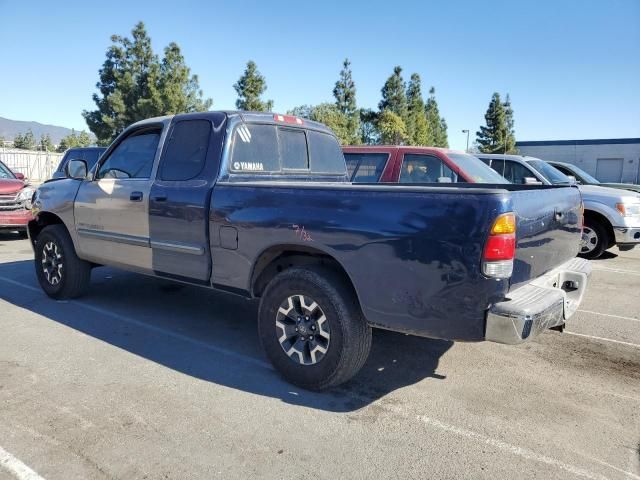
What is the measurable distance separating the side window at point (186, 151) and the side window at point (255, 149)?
27 centimetres

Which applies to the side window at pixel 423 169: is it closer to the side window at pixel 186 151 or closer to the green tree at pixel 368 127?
the side window at pixel 186 151

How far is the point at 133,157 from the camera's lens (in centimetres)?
504

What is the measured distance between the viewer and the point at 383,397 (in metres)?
3.59

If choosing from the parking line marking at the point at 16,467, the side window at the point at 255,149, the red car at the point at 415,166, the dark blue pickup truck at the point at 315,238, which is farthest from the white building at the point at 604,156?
the parking line marking at the point at 16,467

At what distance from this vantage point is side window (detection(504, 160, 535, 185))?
9.55m

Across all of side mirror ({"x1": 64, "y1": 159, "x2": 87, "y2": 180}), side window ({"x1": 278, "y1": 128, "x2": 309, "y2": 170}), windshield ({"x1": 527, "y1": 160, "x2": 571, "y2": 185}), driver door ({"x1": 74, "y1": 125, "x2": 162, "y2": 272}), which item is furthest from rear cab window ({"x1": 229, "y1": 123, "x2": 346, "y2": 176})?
windshield ({"x1": 527, "y1": 160, "x2": 571, "y2": 185})

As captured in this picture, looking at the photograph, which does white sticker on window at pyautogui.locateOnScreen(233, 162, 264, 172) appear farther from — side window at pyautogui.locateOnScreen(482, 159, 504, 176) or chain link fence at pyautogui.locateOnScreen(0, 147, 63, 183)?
chain link fence at pyautogui.locateOnScreen(0, 147, 63, 183)

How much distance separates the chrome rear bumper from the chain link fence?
3860 centimetres

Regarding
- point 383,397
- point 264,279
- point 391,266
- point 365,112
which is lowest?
point 383,397

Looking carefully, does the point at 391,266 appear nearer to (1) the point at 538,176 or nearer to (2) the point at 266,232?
(2) the point at 266,232

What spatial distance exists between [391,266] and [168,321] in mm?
2966

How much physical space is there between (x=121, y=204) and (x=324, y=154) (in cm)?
214

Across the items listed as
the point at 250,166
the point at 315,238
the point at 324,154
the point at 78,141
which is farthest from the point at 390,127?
the point at 315,238

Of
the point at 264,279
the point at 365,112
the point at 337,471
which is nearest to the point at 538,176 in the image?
the point at 264,279
